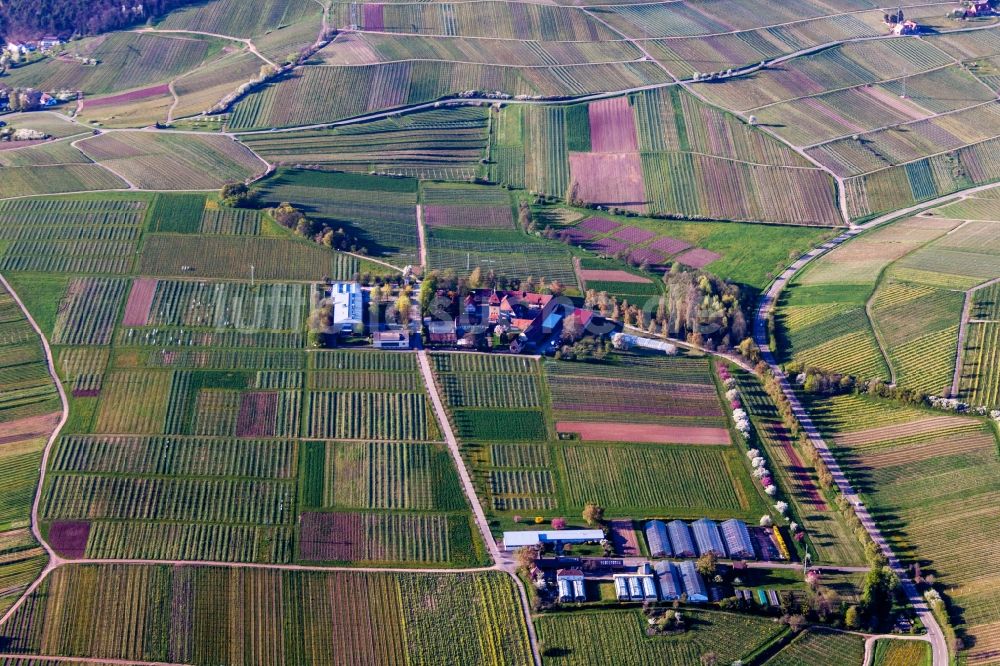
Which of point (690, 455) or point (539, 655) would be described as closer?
point (539, 655)

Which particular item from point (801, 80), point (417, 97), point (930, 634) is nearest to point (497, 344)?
point (930, 634)

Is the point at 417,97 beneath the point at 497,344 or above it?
above

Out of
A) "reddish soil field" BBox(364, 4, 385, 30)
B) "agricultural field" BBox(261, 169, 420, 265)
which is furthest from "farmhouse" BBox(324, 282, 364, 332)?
"reddish soil field" BBox(364, 4, 385, 30)

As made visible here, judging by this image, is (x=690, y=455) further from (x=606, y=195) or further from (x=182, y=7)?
(x=182, y=7)

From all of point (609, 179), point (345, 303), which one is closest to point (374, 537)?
point (345, 303)

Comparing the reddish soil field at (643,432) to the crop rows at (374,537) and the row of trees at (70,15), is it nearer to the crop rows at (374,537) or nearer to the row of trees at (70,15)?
the crop rows at (374,537)

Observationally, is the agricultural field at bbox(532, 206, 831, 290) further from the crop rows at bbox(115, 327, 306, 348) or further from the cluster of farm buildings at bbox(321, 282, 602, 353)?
the crop rows at bbox(115, 327, 306, 348)

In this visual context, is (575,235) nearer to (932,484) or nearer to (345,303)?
(345,303)

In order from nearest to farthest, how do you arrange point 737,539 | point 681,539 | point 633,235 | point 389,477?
point 681,539 < point 737,539 < point 389,477 < point 633,235
